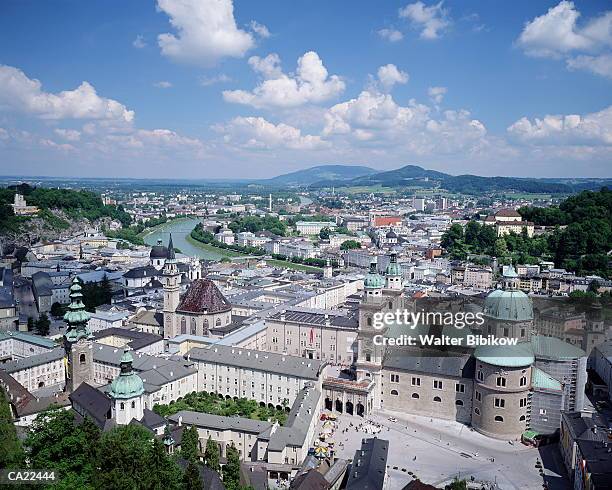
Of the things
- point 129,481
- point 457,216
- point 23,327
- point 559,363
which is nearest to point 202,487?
point 129,481

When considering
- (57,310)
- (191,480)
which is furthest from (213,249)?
(191,480)

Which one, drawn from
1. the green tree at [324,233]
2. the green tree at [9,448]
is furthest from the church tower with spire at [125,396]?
the green tree at [324,233]

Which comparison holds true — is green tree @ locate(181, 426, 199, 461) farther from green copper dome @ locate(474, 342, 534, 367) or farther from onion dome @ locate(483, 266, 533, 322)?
onion dome @ locate(483, 266, 533, 322)

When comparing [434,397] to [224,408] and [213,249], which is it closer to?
[224,408]

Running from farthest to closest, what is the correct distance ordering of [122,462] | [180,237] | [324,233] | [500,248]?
[180,237] → [324,233] → [500,248] → [122,462]

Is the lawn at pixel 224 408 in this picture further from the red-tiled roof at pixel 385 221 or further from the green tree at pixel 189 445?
the red-tiled roof at pixel 385 221

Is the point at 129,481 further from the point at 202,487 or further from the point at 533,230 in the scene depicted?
the point at 533,230
